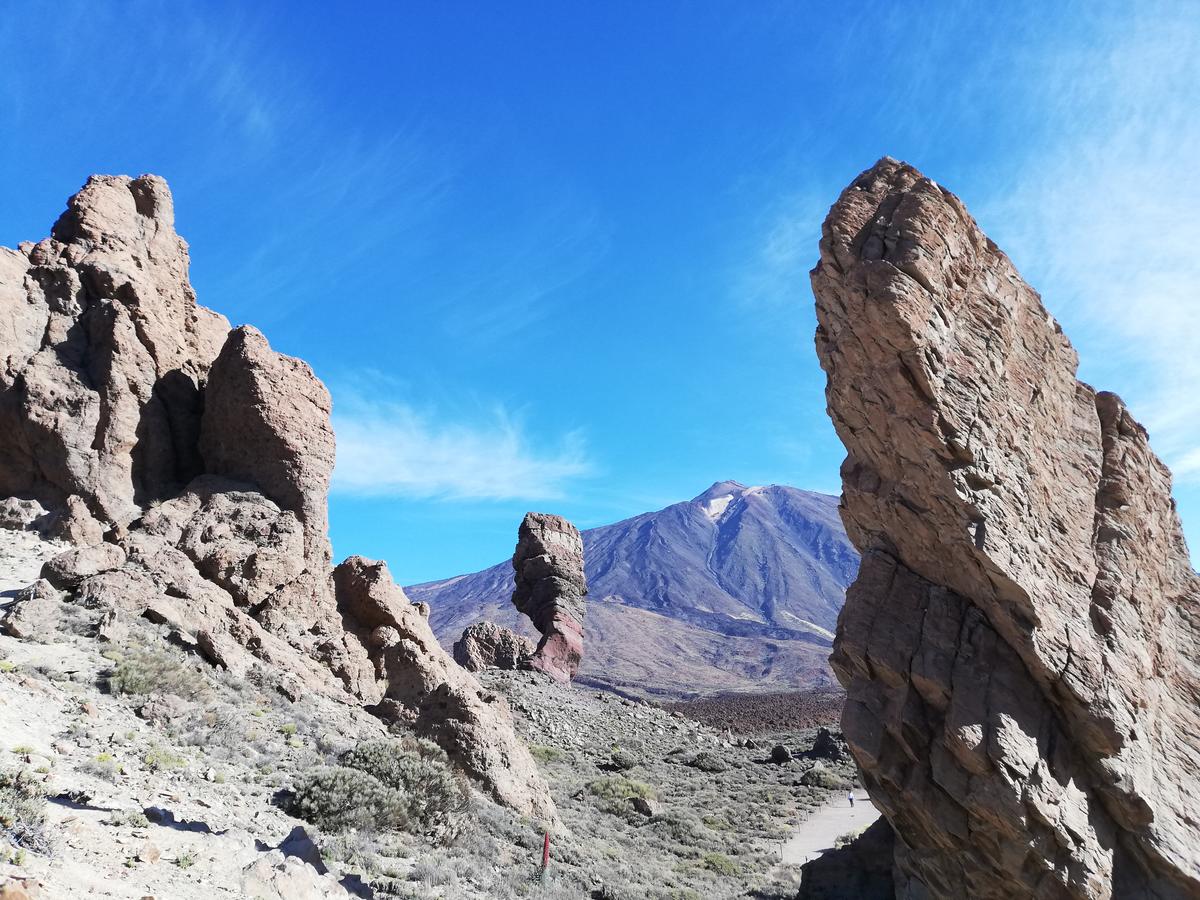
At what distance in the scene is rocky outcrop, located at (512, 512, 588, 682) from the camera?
43.8m

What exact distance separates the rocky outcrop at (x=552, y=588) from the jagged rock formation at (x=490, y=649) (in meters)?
1.15

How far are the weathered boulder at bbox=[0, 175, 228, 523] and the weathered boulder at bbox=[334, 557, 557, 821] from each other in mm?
5607

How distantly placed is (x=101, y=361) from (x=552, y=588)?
30.7 meters

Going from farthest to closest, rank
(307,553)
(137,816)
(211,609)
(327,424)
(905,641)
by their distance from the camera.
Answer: (327,424) → (307,553) → (211,609) → (905,641) → (137,816)

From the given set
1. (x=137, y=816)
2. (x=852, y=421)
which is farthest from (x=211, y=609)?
(x=852, y=421)

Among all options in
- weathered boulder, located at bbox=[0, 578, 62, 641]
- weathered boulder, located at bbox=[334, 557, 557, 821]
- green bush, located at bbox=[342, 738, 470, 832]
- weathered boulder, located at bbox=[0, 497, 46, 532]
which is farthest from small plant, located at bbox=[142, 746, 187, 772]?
weathered boulder, located at bbox=[0, 497, 46, 532]

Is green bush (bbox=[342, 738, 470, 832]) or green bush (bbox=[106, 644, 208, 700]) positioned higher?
green bush (bbox=[106, 644, 208, 700])

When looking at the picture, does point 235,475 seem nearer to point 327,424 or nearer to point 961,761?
point 327,424

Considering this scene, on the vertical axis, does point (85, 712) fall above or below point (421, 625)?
below

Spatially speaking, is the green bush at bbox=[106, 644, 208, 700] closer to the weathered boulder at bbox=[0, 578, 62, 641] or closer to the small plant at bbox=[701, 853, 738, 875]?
the weathered boulder at bbox=[0, 578, 62, 641]

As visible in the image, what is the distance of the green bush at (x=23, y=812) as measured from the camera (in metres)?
6.26

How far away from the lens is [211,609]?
1552 cm

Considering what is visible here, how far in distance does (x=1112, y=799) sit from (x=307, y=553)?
16.6 metres

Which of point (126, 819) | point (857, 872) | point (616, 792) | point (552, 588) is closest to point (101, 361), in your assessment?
point (126, 819)
